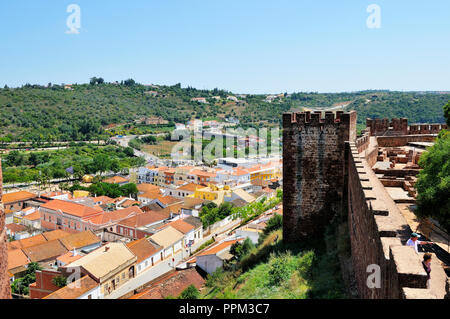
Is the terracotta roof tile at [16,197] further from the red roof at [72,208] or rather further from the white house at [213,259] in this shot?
the white house at [213,259]

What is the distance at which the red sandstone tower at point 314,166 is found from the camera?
1115cm

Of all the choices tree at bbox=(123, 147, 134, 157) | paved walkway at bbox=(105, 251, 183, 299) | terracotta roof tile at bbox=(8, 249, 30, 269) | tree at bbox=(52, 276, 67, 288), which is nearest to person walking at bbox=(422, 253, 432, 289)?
paved walkway at bbox=(105, 251, 183, 299)

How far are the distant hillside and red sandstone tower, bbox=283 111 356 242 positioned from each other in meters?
62.3

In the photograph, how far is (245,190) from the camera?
165 feet

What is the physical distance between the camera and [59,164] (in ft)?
217

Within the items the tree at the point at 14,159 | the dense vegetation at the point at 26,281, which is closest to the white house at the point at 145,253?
the dense vegetation at the point at 26,281

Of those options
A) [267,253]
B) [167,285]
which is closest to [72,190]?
[167,285]

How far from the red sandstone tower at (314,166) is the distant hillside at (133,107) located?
62.3 m

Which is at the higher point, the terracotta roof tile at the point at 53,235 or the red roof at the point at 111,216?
the red roof at the point at 111,216

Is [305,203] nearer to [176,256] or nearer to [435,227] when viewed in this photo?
[435,227]

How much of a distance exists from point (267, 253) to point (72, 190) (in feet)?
161

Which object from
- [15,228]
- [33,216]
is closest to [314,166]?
[15,228]

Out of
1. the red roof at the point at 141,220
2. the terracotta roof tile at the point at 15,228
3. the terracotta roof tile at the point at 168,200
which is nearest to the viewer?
the red roof at the point at 141,220

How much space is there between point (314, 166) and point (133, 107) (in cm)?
12597
